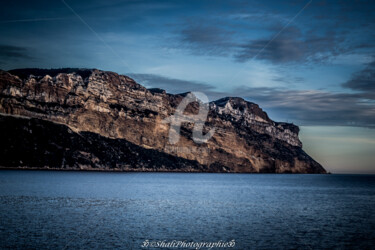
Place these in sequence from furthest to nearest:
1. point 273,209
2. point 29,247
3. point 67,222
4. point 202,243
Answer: point 273,209
point 67,222
point 202,243
point 29,247

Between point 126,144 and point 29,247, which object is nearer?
point 29,247

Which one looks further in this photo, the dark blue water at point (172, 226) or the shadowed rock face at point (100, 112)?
the shadowed rock face at point (100, 112)

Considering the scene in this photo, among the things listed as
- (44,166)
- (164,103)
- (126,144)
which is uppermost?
(164,103)

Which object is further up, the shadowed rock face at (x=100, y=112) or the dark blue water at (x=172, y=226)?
the shadowed rock face at (x=100, y=112)

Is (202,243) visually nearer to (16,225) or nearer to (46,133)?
(16,225)

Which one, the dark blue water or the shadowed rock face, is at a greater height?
the shadowed rock face

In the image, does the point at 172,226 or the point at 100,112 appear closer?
the point at 172,226

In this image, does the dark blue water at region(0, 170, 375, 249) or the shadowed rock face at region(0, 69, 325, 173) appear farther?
the shadowed rock face at region(0, 69, 325, 173)

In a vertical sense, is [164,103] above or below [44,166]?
above

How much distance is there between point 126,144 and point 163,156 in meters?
24.4

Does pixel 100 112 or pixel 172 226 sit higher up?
pixel 100 112

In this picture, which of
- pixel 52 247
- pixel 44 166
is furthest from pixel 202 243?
pixel 44 166

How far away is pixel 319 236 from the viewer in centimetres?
2620

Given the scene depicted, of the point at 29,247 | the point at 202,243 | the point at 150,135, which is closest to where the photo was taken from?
the point at 29,247
